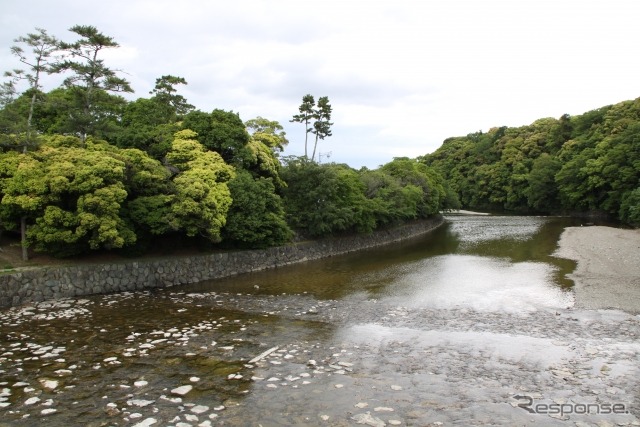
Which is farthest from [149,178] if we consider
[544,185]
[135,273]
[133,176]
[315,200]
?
[544,185]

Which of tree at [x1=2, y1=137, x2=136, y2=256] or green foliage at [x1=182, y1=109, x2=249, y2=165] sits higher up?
green foliage at [x1=182, y1=109, x2=249, y2=165]

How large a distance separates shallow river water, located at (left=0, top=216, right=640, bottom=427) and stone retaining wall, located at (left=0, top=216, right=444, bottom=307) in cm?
117

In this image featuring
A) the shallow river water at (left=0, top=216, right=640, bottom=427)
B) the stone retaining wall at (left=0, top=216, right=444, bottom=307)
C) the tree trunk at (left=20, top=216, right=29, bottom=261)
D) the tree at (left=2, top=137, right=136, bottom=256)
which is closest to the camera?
the shallow river water at (left=0, top=216, right=640, bottom=427)

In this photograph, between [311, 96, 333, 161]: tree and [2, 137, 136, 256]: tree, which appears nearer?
[2, 137, 136, 256]: tree

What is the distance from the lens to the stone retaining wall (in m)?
18.6

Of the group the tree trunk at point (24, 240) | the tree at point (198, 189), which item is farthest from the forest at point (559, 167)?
the tree trunk at point (24, 240)

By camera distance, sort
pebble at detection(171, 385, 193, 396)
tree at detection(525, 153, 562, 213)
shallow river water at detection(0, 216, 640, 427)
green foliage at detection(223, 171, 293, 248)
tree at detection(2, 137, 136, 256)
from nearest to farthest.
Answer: shallow river water at detection(0, 216, 640, 427), pebble at detection(171, 385, 193, 396), tree at detection(2, 137, 136, 256), green foliage at detection(223, 171, 293, 248), tree at detection(525, 153, 562, 213)

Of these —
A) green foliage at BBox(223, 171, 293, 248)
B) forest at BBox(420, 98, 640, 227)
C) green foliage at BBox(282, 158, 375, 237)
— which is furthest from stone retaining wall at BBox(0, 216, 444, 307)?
forest at BBox(420, 98, 640, 227)

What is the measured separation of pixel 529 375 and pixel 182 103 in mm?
35513

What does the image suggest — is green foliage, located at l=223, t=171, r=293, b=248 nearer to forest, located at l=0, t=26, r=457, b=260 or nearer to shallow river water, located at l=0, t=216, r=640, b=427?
forest, located at l=0, t=26, r=457, b=260

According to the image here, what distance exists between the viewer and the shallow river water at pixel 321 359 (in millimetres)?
8906

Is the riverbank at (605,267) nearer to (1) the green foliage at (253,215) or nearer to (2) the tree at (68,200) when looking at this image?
(1) the green foliage at (253,215)

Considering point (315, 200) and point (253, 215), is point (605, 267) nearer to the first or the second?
point (315, 200)

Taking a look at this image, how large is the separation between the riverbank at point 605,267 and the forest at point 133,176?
698 inches
